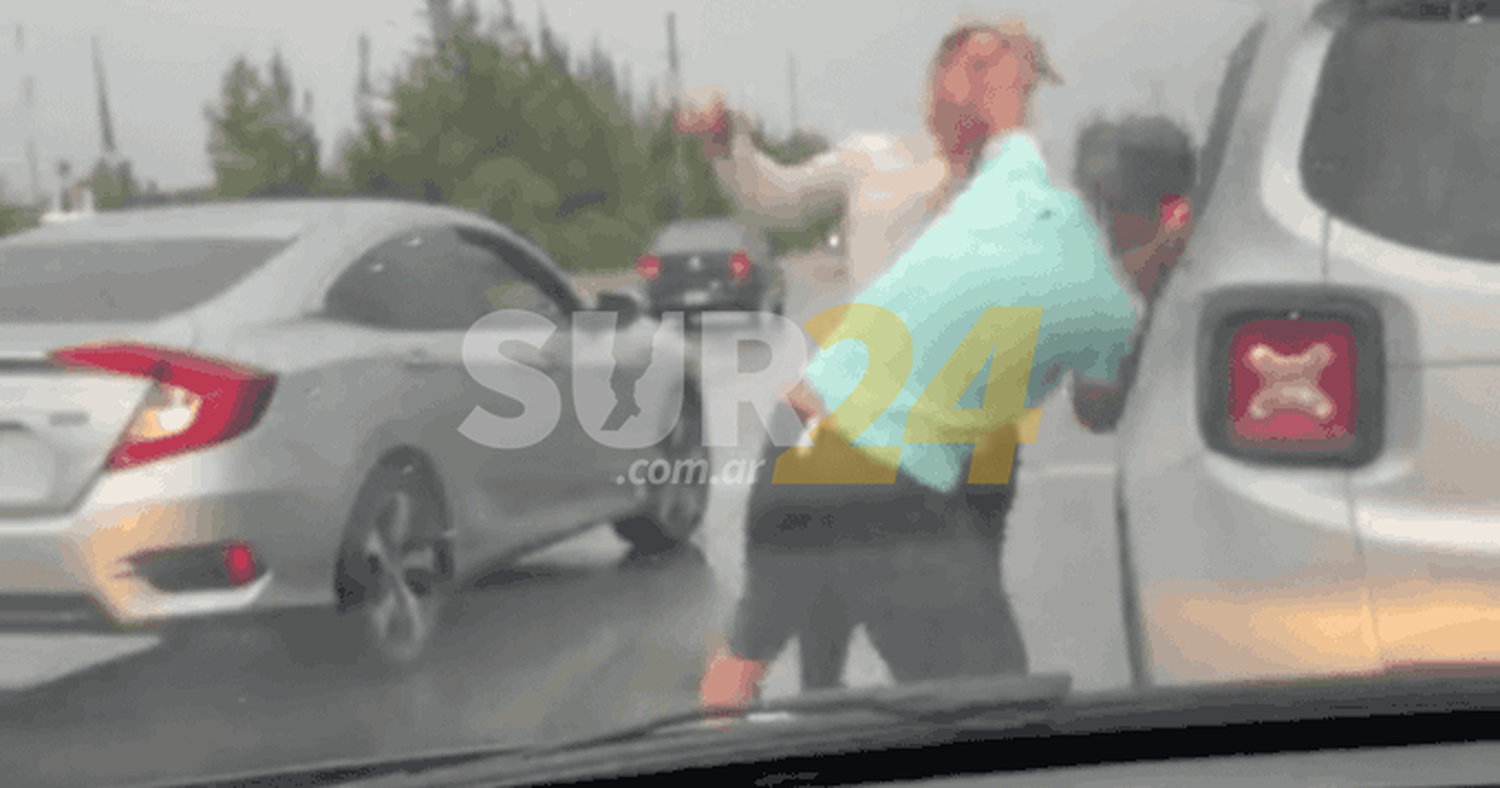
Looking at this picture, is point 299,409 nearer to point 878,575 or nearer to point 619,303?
point 619,303

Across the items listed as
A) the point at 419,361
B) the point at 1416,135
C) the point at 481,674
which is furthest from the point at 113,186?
the point at 1416,135

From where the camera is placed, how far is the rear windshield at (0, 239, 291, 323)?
368 centimetres

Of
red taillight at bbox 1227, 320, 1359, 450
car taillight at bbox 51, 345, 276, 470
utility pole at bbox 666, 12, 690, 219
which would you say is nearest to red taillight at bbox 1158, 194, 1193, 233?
red taillight at bbox 1227, 320, 1359, 450

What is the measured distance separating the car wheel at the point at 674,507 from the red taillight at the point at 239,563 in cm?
155

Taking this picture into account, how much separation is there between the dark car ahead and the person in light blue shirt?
0.55m

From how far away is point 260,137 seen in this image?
12.3 ft

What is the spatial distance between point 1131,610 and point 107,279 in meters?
2.36

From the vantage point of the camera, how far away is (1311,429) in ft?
8.21

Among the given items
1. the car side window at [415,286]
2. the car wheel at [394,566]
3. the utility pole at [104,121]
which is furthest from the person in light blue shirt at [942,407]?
the utility pole at [104,121]

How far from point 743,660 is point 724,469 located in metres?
1.63

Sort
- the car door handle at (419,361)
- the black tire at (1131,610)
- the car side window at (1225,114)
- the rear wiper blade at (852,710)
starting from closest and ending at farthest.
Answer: the rear wiper blade at (852,710), the black tire at (1131,610), the car side window at (1225,114), the car door handle at (419,361)

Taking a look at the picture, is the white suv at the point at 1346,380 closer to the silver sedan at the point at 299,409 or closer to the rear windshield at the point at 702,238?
the rear windshield at the point at 702,238

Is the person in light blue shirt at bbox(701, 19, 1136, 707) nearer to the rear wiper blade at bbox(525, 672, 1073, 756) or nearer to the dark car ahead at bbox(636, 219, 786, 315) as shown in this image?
the dark car ahead at bbox(636, 219, 786, 315)

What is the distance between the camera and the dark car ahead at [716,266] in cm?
369
